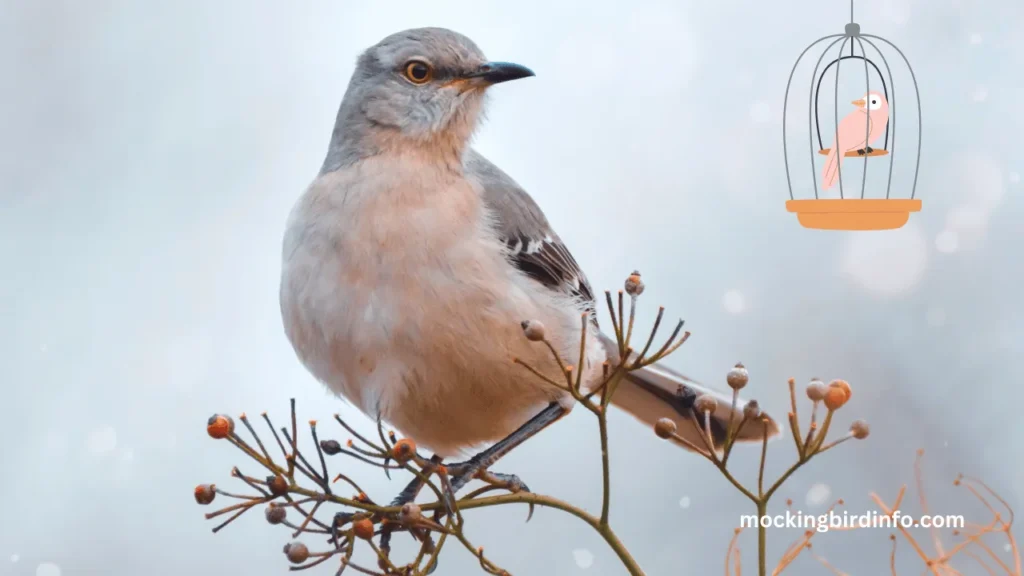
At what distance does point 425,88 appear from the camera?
1.26 m

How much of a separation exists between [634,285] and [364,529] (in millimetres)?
300

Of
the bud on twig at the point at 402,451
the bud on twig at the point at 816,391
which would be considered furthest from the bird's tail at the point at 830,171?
the bud on twig at the point at 402,451

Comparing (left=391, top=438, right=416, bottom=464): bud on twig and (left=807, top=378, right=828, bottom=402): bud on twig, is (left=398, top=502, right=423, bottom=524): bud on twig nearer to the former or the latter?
(left=391, top=438, right=416, bottom=464): bud on twig

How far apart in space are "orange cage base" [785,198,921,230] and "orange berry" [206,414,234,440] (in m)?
0.86

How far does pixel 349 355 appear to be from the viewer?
117 cm

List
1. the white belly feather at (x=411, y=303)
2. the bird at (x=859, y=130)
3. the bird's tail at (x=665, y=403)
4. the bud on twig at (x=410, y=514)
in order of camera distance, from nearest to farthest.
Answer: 1. the bud on twig at (x=410, y=514)
2. the white belly feather at (x=411, y=303)
3. the bird's tail at (x=665, y=403)
4. the bird at (x=859, y=130)

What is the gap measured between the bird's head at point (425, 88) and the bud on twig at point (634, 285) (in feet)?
1.44

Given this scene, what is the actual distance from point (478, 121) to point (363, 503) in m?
0.61

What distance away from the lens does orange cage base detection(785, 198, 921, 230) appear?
4.42 feet

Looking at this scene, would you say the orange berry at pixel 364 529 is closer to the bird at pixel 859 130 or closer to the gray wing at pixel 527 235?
the gray wing at pixel 527 235

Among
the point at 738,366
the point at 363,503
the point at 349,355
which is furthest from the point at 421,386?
the point at 738,366

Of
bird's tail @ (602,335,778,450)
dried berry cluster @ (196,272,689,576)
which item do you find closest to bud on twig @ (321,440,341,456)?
dried berry cluster @ (196,272,689,576)

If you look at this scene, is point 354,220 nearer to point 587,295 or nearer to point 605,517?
point 587,295

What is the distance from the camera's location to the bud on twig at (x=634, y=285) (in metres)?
0.82
